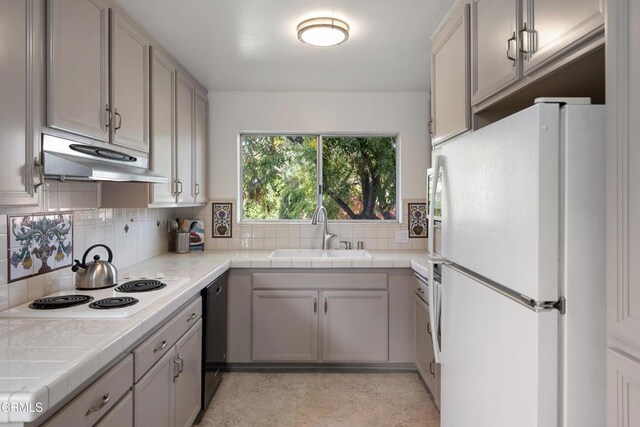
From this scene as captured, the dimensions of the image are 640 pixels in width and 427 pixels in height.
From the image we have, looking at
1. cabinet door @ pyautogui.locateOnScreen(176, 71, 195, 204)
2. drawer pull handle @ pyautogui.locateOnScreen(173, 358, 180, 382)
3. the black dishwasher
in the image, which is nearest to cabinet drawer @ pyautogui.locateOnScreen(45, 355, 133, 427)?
drawer pull handle @ pyautogui.locateOnScreen(173, 358, 180, 382)

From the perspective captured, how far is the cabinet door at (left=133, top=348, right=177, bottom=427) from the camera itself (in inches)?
55.7

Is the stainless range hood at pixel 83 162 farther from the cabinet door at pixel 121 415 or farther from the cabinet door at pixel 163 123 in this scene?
the cabinet door at pixel 121 415

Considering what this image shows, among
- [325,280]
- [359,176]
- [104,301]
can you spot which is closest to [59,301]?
[104,301]

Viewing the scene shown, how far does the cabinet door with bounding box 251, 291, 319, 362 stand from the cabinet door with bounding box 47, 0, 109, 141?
5.08 feet

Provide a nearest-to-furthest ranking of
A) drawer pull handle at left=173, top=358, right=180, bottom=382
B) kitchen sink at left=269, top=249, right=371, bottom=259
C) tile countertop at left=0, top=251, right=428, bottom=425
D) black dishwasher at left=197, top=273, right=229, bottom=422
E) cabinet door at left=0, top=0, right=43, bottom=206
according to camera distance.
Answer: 1. tile countertop at left=0, top=251, right=428, bottom=425
2. cabinet door at left=0, top=0, right=43, bottom=206
3. drawer pull handle at left=173, top=358, right=180, bottom=382
4. black dishwasher at left=197, top=273, right=229, bottom=422
5. kitchen sink at left=269, top=249, right=371, bottom=259

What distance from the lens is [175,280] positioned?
204 centimetres

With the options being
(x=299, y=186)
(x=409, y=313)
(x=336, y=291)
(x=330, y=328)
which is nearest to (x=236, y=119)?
(x=299, y=186)

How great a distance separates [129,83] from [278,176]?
1.64 m

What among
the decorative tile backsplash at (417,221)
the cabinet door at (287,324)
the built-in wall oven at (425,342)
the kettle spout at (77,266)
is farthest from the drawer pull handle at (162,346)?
the decorative tile backsplash at (417,221)

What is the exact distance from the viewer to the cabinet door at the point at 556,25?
39.8 inches

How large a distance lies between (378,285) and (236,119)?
1.87 m

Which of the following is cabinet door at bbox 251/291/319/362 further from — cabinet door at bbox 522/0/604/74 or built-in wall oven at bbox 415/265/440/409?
cabinet door at bbox 522/0/604/74

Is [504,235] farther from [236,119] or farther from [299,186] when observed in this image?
[236,119]

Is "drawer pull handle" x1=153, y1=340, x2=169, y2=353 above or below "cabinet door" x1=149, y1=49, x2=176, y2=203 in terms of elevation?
below
